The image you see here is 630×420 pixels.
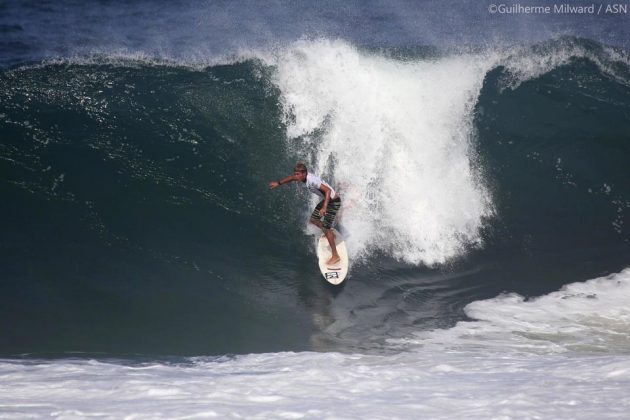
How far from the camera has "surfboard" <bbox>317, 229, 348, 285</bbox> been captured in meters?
8.97

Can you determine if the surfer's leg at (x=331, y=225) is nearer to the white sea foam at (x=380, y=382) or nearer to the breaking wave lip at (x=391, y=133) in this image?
the breaking wave lip at (x=391, y=133)

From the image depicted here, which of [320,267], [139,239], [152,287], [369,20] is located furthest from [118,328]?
[369,20]

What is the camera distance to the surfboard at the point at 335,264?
29.4ft

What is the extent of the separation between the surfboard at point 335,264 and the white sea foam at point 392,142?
0.28 metres

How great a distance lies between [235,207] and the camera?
1022cm

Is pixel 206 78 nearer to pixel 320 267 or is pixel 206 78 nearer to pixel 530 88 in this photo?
pixel 320 267

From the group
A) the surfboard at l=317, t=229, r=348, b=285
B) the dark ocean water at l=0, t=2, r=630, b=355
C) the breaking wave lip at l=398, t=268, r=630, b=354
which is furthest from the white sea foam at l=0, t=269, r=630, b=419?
the surfboard at l=317, t=229, r=348, b=285

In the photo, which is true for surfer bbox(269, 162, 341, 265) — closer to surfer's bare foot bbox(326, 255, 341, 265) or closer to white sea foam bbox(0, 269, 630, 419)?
surfer's bare foot bbox(326, 255, 341, 265)

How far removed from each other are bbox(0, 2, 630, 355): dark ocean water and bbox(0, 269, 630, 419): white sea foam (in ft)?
2.02

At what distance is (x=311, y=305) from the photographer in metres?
8.59

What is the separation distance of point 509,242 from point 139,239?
17.8 ft

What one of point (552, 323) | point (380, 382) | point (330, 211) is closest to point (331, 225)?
point (330, 211)

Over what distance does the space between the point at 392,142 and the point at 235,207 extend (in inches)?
110

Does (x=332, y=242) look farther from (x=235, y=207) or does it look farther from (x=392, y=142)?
(x=392, y=142)
